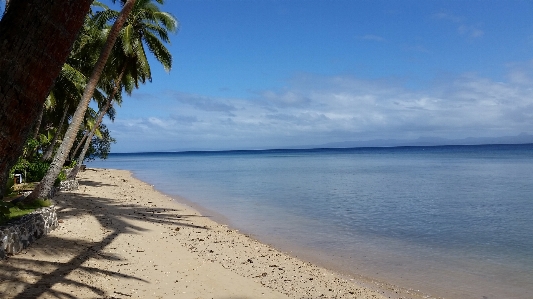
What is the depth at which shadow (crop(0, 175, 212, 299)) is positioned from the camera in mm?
6402

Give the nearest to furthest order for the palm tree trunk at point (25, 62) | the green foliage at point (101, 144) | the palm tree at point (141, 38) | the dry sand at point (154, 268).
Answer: the palm tree trunk at point (25, 62), the dry sand at point (154, 268), the palm tree at point (141, 38), the green foliage at point (101, 144)

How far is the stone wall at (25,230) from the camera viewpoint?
24.3ft

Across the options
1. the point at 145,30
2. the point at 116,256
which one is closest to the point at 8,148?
the point at 116,256

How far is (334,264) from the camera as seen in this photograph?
10.5m

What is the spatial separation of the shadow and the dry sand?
1 centimetres

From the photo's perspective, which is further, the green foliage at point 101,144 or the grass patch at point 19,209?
the green foliage at point 101,144

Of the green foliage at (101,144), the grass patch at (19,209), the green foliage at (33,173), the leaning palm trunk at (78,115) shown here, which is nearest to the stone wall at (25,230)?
the grass patch at (19,209)

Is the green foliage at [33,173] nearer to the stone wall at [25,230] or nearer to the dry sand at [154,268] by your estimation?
the dry sand at [154,268]

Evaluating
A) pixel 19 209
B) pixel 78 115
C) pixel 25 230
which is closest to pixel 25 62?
pixel 25 230

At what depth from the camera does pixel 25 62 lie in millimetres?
2242

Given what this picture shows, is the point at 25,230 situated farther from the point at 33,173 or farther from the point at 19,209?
the point at 33,173

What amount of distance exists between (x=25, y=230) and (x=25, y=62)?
7.21 m

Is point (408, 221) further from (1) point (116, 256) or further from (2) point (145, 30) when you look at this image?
(2) point (145, 30)

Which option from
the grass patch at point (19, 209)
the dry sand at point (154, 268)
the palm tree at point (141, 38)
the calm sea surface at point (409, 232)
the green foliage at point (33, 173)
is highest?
the palm tree at point (141, 38)
